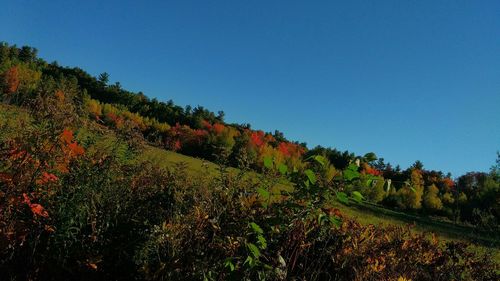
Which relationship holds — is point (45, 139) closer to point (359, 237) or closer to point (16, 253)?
point (16, 253)

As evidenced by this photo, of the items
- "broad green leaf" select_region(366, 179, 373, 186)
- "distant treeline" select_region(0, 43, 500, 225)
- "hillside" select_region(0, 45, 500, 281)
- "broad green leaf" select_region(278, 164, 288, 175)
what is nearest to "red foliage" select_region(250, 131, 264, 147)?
"distant treeline" select_region(0, 43, 500, 225)

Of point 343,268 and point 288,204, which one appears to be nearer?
point 288,204

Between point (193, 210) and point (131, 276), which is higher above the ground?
point (193, 210)

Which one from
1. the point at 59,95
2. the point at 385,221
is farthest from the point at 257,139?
the point at 59,95

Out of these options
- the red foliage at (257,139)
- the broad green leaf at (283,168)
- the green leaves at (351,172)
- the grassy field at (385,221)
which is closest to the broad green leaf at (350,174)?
the green leaves at (351,172)

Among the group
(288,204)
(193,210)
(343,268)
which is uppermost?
(288,204)

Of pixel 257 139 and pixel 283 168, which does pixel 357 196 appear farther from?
pixel 257 139

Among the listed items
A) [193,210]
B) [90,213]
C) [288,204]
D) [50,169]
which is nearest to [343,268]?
[193,210]

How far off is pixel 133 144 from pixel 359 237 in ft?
10.4

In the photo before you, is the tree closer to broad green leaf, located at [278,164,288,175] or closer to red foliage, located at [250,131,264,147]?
red foliage, located at [250,131,264,147]

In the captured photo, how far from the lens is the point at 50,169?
3748 millimetres

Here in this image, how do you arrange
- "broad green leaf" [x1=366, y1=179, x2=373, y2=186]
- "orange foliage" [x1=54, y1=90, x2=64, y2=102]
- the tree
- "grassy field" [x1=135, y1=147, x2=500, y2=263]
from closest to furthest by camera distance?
"broad green leaf" [x1=366, y1=179, x2=373, y2=186] < "orange foliage" [x1=54, y1=90, x2=64, y2=102] < "grassy field" [x1=135, y1=147, x2=500, y2=263] < the tree

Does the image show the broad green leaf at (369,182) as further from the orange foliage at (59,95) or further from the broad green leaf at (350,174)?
the orange foliage at (59,95)

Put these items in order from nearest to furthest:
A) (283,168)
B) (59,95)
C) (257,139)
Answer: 1. (283,168)
2. (59,95)
3. (257,139)
